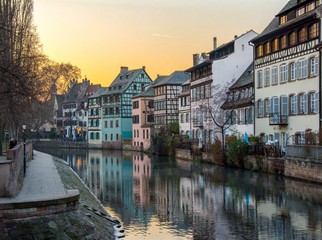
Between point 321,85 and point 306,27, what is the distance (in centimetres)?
488

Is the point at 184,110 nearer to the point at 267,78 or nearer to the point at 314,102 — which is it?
the point at 267,78

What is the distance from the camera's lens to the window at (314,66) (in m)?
35.2

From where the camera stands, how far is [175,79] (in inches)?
2918

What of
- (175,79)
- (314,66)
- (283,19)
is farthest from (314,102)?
(175,79)

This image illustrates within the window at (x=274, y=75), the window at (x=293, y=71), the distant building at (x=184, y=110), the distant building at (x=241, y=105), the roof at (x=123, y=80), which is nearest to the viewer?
the window at (x=293, y=71)

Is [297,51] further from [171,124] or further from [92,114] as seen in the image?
[92,114]

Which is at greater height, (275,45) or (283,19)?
(283,19)

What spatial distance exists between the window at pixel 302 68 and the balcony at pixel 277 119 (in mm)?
3916

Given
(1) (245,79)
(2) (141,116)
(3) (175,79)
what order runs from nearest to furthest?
(1) (245,79) → (3) (175,79) → (2) (141,116)

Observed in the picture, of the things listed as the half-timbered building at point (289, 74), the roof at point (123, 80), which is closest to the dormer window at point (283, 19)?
the half-timbered building at point (289, 74)

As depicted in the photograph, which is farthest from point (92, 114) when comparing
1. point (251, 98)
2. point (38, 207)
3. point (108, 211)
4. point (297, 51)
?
point (38, 207)

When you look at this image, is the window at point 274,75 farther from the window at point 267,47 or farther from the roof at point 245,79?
the roof at point 245,79

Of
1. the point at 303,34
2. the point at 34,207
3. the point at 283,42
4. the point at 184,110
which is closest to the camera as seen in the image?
the point at 34,207

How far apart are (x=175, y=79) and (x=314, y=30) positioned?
39625 mm
